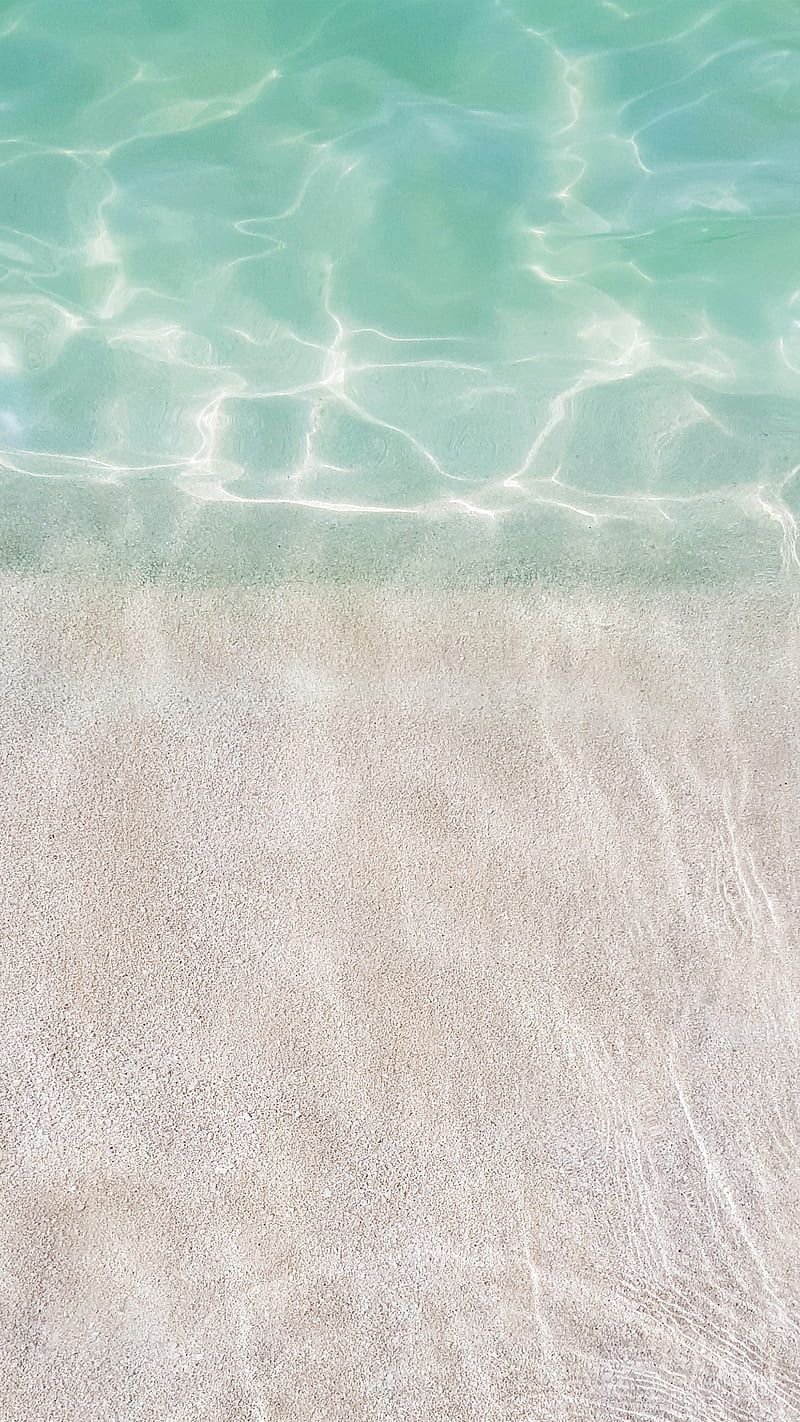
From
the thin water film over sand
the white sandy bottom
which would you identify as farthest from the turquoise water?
the white sandy bottom

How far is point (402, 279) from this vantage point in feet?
17.6

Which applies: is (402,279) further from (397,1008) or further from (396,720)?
(397,1008)

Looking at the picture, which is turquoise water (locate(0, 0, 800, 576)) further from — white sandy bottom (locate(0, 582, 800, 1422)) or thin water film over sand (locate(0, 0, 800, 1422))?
white sandy bottom (locate(0, 582, 800, 1422))

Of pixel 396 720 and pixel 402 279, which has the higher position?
pixel 402 279

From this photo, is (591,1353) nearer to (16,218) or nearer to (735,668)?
(735,668)

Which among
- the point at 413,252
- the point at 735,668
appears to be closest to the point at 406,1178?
the point at 735,668

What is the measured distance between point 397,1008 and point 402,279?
4.08 m

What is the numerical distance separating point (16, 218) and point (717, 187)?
4288 millimetres

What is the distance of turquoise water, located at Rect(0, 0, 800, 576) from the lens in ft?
15.5

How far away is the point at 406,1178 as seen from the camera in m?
3.54

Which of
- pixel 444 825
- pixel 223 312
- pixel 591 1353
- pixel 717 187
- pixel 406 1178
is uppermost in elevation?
pixel 717 187

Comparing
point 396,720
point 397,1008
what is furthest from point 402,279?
point 397,1008

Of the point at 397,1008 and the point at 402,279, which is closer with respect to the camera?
the point at 397,1008

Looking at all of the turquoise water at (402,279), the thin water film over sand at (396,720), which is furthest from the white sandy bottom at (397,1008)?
the turquoise water at (402,279)
